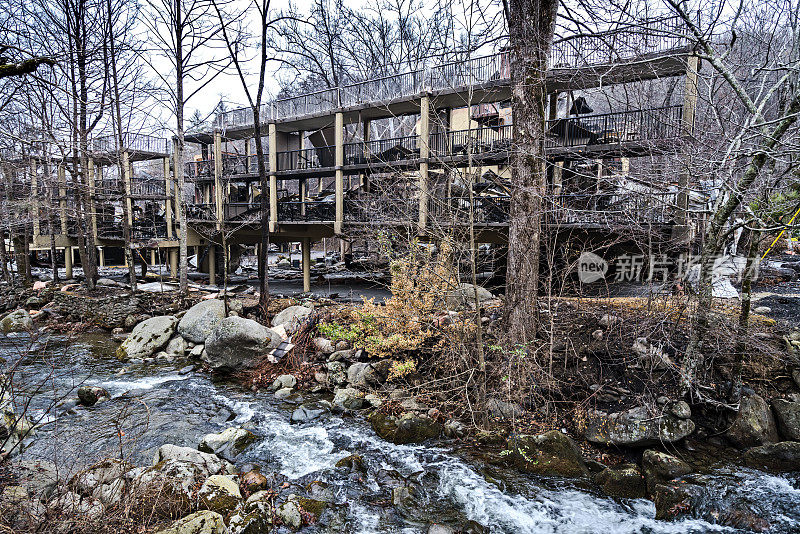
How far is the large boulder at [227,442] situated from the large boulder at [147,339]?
20.1 feet

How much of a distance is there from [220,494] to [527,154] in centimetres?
721

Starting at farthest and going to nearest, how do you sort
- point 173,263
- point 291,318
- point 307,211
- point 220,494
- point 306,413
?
1. point 173,263
2. point 307,211
3. point 291,318
4. point 306,413
5. point 220,494

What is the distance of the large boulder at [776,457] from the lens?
634cm

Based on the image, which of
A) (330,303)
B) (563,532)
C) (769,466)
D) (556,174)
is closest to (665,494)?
(563,532)

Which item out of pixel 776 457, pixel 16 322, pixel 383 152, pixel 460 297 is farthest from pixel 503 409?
pixel 16 322

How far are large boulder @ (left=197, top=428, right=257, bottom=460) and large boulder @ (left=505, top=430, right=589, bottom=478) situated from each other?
170 inches

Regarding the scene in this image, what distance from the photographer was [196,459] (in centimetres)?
628

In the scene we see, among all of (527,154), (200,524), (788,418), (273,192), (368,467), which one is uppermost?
(273,192)

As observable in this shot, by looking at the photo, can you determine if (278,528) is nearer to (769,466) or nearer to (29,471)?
(29,471)

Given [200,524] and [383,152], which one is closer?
[200,524]

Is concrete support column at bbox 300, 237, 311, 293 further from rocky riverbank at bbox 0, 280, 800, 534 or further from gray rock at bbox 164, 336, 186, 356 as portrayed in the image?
rocky riverbank at bbox 0, 280, 800, 534

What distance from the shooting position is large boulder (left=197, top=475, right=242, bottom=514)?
17.3 feet

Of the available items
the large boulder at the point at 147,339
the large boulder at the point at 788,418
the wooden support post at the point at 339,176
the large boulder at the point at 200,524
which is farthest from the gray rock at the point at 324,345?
the large boulder at the point at 788,418

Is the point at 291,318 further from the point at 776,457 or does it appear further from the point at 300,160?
the point at 776,457
